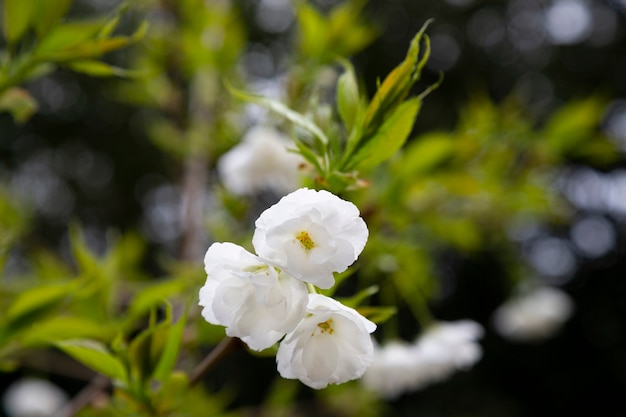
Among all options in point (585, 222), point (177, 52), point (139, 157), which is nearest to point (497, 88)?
point (585, 222)

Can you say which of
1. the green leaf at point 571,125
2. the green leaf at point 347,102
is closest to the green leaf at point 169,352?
the green leaf at point 347,102

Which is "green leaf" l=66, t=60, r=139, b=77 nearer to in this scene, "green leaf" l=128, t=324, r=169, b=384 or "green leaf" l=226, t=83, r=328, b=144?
"green leaf" l=226, t=83, r=328, b=144

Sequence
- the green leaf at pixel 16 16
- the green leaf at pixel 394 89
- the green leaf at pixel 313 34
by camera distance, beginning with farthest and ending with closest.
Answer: the green leaf at pixel 313 34, the green leaf at pixel 16 16, the green leaf at pixel 394 89

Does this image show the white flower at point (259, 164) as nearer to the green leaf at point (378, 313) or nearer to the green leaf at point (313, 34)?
the green leaf at point (313, 34)

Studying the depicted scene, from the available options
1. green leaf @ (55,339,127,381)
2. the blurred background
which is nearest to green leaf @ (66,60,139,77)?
green leaf @ (55,339,127,381)

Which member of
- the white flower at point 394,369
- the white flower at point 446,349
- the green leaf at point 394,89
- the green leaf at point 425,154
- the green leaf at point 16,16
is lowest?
the white flower at point 394,369

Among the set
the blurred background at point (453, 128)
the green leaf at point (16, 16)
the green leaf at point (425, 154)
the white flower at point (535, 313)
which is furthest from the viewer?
the blurred background at point (453, 128)
